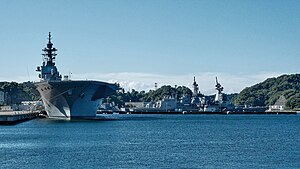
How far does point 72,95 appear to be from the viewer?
97.8 m

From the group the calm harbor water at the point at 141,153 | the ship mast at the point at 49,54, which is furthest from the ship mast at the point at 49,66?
the calm harbor water at the point at 141,153

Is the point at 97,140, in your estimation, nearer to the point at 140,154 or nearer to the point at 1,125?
the point at 140,154

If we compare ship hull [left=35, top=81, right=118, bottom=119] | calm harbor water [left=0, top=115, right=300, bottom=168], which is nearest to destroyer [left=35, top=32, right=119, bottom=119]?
ship hull [left=35, top=81, right=118, bottom=119]

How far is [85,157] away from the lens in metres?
43.8

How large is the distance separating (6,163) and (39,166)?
2.38 metres

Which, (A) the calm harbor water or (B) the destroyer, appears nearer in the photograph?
(A) the calm harbor water

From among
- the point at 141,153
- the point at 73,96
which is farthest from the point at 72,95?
the point at 141,153

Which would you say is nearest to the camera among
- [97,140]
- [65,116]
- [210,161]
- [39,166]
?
[39,166]

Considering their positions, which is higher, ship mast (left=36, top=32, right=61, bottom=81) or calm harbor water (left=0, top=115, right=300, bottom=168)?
ship mast (left=36, top=32, right=61, bottom=81)

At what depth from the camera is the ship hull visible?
96375 millimetres

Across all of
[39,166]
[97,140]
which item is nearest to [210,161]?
[39,166]

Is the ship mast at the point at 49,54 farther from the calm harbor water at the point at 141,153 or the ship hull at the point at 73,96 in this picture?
the calm harbor water at the point at 141,153

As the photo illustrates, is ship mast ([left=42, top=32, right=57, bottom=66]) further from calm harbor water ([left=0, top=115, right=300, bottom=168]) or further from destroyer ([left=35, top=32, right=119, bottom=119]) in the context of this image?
calm harbor water ([left=0, top=115, right=300, bottom=168])

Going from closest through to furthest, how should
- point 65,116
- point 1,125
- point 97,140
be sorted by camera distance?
point 97,140, point 1,125, point 65,116
